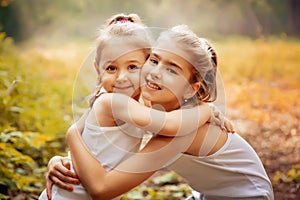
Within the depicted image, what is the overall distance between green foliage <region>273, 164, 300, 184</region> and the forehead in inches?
64.4

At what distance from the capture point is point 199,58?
1497 millimetres

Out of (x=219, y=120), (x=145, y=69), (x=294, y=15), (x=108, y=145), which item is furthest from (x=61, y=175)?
(x=294, y=15)

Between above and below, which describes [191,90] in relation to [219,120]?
above

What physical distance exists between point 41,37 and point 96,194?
446 cm

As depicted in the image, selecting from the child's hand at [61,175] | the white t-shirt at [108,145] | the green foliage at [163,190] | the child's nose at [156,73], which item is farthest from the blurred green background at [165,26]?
the child's nose at [156,73]

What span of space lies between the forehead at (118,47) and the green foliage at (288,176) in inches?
64.4

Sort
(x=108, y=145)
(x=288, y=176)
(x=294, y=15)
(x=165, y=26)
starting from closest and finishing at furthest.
A: 1. (x=108, y=145)
2. (x=288, y=176)
3. (x=165, y=26)
4. (x=294, y=15)

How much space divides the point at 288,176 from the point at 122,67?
1.74 metres

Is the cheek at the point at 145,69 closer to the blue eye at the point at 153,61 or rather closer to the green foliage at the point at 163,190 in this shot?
the blue eye at the point at 153,61

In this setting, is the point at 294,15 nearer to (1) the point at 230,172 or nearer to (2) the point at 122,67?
(1) the point at 230,172

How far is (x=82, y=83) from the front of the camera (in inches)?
72.4

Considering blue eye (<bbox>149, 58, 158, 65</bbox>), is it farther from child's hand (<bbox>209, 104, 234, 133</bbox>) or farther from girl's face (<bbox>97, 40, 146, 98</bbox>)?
child's hand (<bbox>209, 104, 234, 133</bbox>)

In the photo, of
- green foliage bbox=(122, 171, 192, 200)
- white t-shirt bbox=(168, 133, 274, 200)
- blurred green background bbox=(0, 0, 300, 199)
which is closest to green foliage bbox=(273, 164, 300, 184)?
blurred green background bbox=(0, 0, 300, 199)

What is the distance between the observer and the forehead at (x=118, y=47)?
150 centimetres
